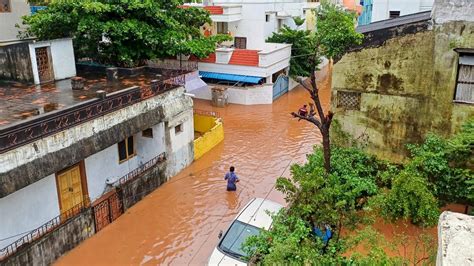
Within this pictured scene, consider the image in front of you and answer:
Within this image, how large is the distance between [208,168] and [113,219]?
201 inches

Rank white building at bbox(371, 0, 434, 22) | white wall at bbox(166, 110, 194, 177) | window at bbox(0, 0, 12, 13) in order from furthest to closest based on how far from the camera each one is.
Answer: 1. white building at bbox(371, 0, 434, 22)
2. window at bbox(0, 0, 12, 13)
3. white wall at bbox(166, 110, 194, 177)

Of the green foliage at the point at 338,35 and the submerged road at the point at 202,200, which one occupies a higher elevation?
the green foliage at the point at 338,35

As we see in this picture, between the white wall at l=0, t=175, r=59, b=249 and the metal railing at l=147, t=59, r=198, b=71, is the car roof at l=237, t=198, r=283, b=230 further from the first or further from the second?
the metal railing at l=147, t=59, r=198, b=71

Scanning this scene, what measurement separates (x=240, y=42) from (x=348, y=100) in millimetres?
18052

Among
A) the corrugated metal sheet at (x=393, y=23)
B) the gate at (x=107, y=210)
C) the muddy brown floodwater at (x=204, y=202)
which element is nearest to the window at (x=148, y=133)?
the muddy brown floodwater at (x=204, y=202)

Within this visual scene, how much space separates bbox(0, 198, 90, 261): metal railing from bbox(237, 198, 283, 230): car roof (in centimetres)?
495

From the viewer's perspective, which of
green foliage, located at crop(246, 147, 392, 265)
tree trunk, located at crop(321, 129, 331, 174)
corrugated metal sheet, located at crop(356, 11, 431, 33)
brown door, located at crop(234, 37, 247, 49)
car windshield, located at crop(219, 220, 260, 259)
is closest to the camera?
green foliage, located at crop(246, 147, 392, 265)

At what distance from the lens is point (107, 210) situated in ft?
43.3

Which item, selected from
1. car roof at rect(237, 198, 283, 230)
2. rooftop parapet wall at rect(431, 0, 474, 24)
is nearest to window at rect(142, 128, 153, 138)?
car roof at rect(237, 198, 283, 230)

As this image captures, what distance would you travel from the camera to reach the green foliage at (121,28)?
668 inches

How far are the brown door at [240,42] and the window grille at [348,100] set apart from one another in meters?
17.8

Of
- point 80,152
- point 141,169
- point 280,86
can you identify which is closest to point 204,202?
point 141,169

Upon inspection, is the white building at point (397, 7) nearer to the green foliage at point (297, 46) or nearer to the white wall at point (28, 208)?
the green foliage at point (297, 46)

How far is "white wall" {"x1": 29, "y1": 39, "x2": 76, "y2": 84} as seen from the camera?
53.5ft
